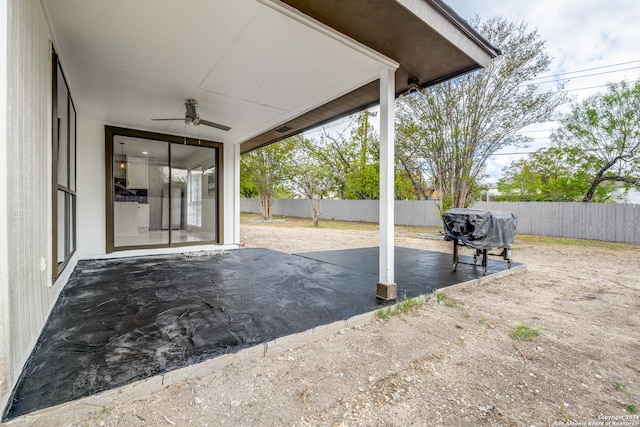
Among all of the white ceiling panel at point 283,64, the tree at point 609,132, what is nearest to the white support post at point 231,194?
the white ceiling panel at point 283,64

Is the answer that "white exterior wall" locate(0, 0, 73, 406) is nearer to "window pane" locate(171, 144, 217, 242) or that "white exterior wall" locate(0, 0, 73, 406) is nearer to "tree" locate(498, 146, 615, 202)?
"window pane" locate(171, 144, 217, 242)

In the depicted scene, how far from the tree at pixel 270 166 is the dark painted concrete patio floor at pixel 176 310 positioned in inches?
406

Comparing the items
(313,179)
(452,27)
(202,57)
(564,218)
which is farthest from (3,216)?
(313,179)

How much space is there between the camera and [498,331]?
2365 mm

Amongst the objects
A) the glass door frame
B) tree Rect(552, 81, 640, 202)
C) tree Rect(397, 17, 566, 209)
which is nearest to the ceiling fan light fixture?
the glass door frame

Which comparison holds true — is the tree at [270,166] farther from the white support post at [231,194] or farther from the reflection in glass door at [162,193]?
the reflection in glass door at [162,193]

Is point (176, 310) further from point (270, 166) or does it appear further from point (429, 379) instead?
point (270, 166)

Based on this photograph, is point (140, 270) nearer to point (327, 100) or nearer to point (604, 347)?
point (327, 100)

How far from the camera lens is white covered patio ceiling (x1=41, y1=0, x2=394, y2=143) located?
2049 millimetres

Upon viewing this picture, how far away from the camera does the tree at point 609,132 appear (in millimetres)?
8602

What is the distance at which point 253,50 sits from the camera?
2525mm

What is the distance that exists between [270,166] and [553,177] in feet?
44.0

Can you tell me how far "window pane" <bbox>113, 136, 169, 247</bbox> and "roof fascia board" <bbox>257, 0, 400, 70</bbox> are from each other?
4332mm

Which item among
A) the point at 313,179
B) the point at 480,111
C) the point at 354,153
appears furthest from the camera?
the point at 354,153
